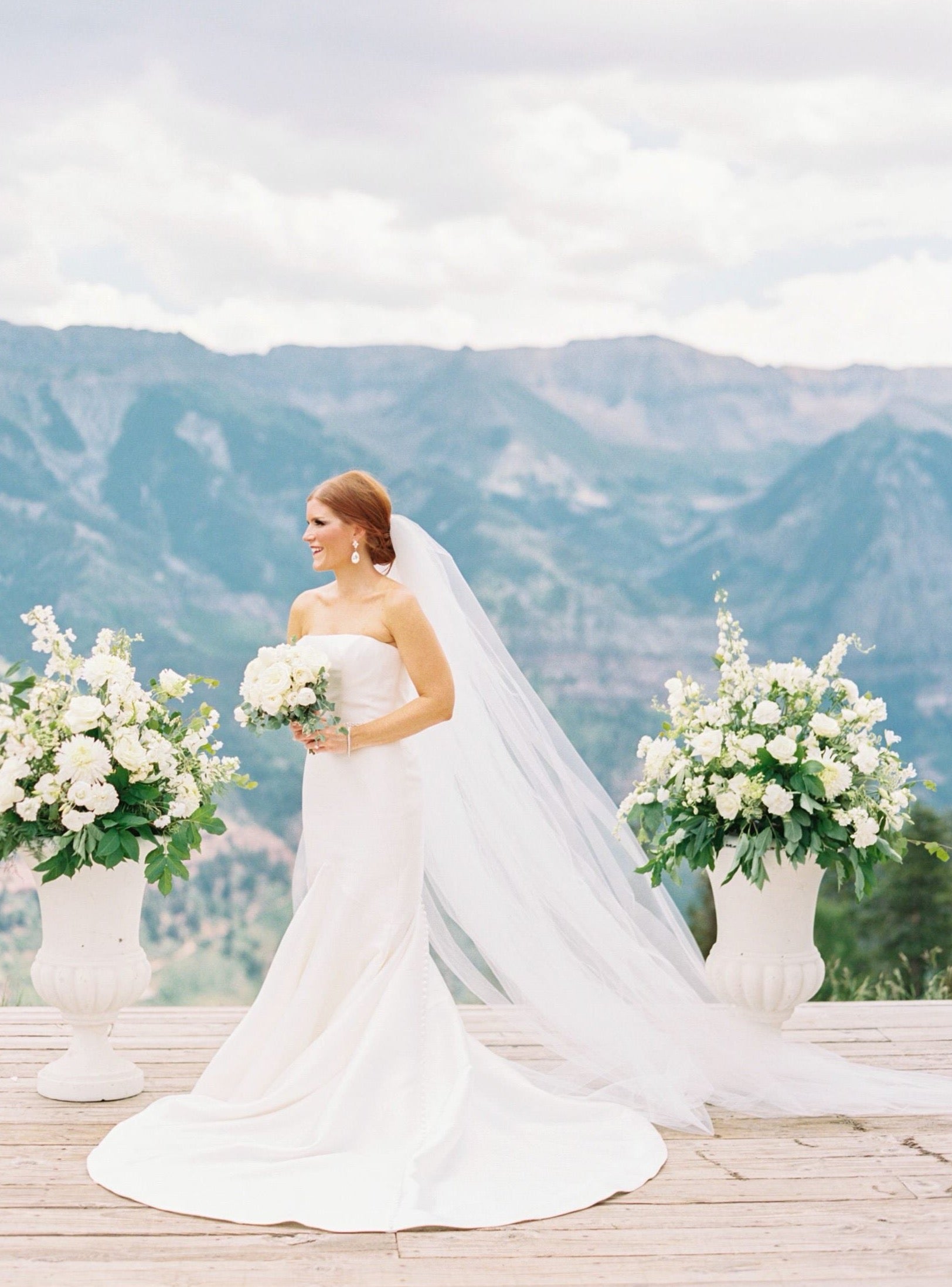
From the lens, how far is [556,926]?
4406mm

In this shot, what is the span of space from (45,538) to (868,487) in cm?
2523

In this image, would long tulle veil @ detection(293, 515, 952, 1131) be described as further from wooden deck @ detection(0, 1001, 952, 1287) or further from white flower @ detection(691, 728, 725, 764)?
white flower @ detection(691, 728, 725, 764)

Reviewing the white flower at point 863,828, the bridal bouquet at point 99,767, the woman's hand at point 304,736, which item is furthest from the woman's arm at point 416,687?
the white flower at point 863,828

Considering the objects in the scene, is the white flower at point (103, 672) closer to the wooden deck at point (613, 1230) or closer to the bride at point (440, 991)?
the bride at point (440, 991)

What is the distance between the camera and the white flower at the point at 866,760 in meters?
4.33

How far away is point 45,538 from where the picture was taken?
43.0 metres

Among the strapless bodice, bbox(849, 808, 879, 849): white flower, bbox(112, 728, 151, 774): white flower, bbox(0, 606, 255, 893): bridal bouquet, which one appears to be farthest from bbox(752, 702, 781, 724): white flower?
bbox(112, 728, 151, 774): white flower

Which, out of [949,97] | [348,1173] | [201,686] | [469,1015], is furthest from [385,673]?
[201,686]

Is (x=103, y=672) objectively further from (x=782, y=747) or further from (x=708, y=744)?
(x=782, y=747)

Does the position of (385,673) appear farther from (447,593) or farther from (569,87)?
(569,87)

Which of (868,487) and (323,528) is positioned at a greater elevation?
(868,487)

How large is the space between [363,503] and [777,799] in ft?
4.92

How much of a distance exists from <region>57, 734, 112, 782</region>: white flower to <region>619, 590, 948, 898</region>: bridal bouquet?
159 centimetres

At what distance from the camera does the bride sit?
141 inches
